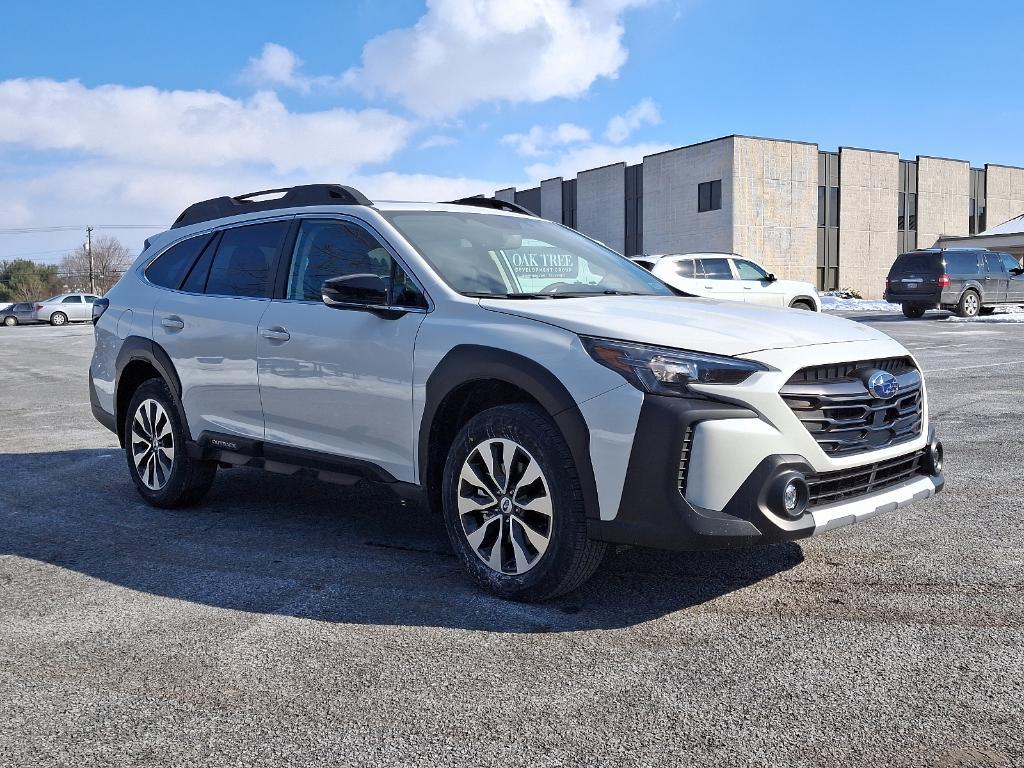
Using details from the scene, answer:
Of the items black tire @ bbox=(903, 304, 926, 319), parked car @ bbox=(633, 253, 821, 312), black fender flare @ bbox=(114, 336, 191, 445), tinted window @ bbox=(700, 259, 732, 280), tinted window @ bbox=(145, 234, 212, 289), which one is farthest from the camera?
black tire @ bbox=(903, 304, 926, 319)

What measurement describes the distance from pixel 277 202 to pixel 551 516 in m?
2.86

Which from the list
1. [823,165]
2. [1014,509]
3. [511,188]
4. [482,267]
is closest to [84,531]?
[482,267]

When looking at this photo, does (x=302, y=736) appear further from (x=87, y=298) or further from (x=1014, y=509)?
(x=87, y=298)

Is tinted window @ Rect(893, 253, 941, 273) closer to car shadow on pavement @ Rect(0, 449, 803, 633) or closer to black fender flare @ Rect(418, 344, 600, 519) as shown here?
car shadow on pavement @ Rect(0, 449, 803, 633)

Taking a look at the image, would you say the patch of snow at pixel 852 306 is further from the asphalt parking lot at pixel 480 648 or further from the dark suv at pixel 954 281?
the asphalt parking lot at pixel 480 648

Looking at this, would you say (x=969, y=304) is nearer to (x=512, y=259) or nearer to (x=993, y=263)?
(x=993, y=263)

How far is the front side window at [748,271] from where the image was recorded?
21891 mm

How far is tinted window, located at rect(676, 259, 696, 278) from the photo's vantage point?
2141 centimetres

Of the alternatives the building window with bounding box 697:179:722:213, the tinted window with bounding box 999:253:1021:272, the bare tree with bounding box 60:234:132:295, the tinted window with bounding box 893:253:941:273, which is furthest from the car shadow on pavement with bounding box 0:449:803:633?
the bare tree with bounding box 60:234:132:295

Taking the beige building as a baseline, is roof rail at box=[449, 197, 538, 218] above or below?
below

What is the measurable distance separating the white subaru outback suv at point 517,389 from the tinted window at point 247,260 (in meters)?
0.02

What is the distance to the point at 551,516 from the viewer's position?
3.98 meters

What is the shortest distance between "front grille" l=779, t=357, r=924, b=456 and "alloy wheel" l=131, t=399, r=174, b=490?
13.0 feet

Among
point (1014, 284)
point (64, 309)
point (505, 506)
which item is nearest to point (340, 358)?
point (505, 506)
